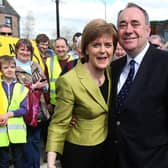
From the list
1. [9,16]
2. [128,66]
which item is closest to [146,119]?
[128,66]

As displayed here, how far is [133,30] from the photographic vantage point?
2303mm

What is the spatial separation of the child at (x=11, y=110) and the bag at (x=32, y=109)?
0.43 ft

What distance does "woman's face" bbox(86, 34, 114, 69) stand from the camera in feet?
8.04

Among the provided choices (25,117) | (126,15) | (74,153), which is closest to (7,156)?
(25,117)

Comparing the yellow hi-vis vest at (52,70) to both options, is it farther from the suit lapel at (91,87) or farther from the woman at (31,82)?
the suit lapel at (91,87)

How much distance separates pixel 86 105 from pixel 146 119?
0.41 meters

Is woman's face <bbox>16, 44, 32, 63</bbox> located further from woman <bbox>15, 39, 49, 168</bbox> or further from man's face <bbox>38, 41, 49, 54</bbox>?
man's face <bbox>38, 41, 49, 54</bbox>

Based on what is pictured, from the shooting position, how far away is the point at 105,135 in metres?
2.57

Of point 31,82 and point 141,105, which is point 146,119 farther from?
point 31,82

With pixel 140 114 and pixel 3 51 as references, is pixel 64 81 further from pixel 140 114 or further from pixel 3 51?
pixel 3 51

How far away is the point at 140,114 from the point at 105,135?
16.2 inches

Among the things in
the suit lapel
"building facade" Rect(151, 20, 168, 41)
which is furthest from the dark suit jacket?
"building facade" Rect(151, 20, 168, 41)

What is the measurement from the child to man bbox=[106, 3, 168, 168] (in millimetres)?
2331

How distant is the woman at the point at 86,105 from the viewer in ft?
8.05
